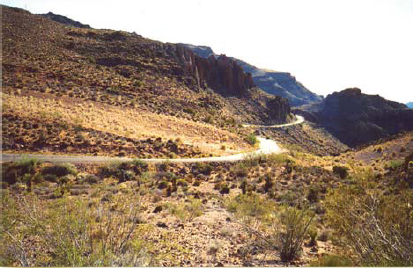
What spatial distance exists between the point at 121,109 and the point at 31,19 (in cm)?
4261

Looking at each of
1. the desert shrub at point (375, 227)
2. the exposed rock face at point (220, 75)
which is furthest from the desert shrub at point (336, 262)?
the exposed rock face at point (220, 75)

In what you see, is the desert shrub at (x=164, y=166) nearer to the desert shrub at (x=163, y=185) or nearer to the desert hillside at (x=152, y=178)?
the desert hillside at (x=152, y=178)

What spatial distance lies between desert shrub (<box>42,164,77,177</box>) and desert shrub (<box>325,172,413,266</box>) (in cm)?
1768

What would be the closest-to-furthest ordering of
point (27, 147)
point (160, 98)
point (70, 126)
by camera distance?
1. point (27, 147)
2. point (70, 126)
3. point (160, 98)

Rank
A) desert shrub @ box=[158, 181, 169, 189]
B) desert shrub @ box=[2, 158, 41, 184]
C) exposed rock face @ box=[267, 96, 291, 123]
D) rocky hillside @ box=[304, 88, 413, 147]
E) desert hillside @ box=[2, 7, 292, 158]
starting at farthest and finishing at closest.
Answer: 1. rocky hillside @ box=[304, 88, 413, 147]
2. exposed rock face @ box=[267, 96, 291, 123]
3. desert hillside @ box=[2, 7, 292, 158]
4. desert shrub @ box=[158, 181, 169, 189]
5. desert shrub @ box=[2, 158, 41, 184]

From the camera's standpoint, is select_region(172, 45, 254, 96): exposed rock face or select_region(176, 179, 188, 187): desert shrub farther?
select_region(172, 45, 254, 96): exposed rock face

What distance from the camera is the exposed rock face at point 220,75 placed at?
78144 mm

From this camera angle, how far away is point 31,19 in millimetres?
54938

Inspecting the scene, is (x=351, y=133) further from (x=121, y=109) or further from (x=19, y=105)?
(x=19, y=105)

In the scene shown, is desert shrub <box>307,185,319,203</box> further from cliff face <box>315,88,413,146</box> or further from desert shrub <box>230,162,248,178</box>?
cliff face <box>315,88,413,146</box>

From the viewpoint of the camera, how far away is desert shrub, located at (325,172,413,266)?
4.77m

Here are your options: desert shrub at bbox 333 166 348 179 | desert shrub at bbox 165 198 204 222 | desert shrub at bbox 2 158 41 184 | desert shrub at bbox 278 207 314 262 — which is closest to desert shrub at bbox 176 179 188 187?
desert shrub at bbox 165 198 204 222

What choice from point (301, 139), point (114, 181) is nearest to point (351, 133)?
point (301, 139)

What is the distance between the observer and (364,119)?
9894cm
